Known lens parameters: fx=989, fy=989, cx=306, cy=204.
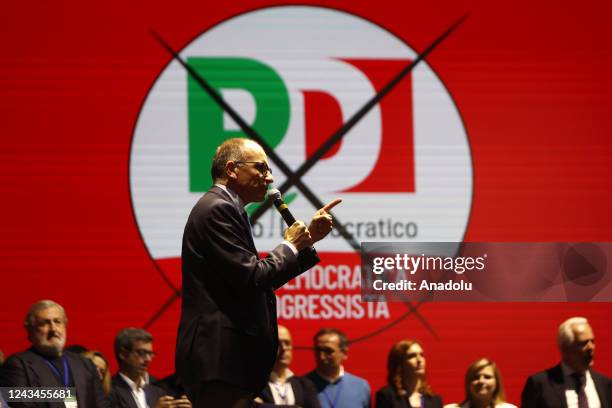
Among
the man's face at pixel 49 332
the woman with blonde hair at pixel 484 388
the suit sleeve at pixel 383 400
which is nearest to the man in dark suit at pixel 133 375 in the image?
the man's face at pixel 49 332

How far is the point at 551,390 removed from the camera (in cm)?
486

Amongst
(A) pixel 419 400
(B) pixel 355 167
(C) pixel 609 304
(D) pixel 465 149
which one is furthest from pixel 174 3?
(C) pixel 609 304

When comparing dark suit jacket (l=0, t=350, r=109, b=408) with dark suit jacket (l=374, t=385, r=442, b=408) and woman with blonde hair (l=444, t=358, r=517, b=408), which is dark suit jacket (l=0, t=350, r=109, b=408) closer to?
dark suit jacket (l=374, t=385, r=442, b=408)

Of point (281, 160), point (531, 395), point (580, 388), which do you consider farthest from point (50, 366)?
point (580, 388)

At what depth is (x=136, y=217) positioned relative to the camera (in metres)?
5.75

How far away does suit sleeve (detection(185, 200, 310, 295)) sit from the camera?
251 cm

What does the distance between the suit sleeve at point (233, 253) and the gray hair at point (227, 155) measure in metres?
0.14

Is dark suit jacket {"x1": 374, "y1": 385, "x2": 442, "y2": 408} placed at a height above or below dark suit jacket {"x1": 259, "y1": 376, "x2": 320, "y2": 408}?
below

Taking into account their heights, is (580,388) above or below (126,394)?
below

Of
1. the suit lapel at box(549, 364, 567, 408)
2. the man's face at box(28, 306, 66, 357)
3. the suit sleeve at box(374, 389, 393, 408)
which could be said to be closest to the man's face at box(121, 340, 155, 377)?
the man's face at box(28, 306, 66, 357)

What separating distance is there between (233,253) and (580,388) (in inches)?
115

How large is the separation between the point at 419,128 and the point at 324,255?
0.97m

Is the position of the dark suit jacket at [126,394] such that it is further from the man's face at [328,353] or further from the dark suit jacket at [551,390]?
the dark suit jacket at [551,390]

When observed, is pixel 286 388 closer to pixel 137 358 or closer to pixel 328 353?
pixel 328 353
